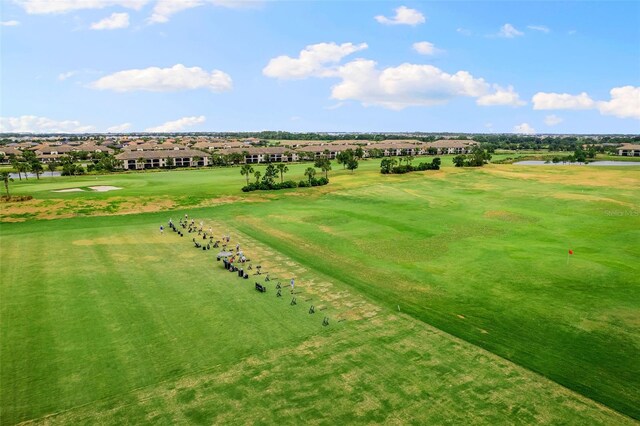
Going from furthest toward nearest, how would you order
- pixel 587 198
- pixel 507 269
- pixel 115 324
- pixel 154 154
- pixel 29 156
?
pixel 154 154, pixel 29 156, pixel 587 198, pixel 507 269, pixel 115 324

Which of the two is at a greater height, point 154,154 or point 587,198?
point 154,154

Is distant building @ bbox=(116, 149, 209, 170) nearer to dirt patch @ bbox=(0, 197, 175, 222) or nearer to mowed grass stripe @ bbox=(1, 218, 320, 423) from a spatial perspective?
dirt patch @ bbox=(0, 197, 175, 222)

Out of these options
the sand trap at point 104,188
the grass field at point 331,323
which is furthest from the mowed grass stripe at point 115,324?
the sand trap at point 104,188

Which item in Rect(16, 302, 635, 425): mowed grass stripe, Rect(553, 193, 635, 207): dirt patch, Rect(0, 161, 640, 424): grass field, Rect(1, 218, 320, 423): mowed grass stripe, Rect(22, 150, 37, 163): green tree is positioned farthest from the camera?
Rect(22, 150, 37, 163): green tree

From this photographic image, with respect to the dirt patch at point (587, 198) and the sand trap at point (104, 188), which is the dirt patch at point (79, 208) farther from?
the dirt patch at point (587, 198)

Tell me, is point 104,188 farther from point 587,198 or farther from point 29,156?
point 587,198

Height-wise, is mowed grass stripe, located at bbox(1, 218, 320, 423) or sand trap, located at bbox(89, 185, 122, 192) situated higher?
sand trap, located at bbox(89, 185, 122, 192)

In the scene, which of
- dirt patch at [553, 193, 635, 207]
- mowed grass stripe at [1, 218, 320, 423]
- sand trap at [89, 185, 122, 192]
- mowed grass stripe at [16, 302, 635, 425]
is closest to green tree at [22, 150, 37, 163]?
sand trap at [89, 185, 122, 192]

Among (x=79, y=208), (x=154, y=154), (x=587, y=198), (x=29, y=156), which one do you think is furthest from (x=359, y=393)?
(x=29, y=156)

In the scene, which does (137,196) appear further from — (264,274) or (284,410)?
(284,410)
